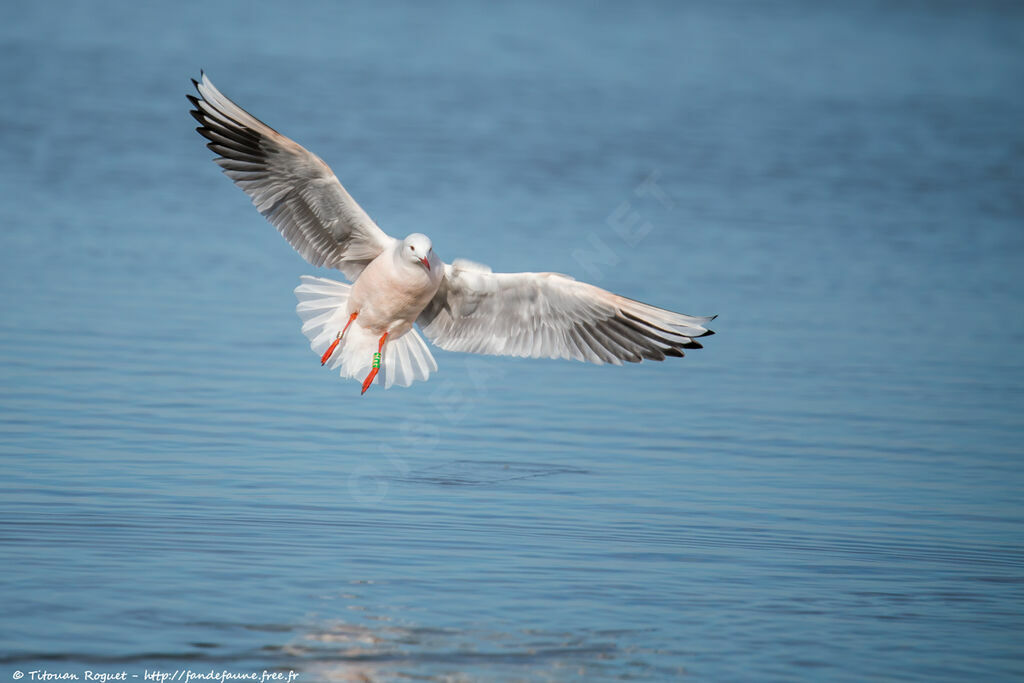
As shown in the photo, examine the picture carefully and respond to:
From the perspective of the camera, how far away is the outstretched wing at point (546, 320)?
31.0 ft

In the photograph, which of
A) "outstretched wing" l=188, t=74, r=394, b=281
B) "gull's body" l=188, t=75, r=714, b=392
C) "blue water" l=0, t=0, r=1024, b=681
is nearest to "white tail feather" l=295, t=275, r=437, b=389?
"gull's body" l=188, t=75, r=714, b=392

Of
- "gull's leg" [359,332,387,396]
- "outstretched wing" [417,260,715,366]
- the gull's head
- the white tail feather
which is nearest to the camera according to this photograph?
the gull's head

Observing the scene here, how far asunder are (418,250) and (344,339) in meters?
1.08

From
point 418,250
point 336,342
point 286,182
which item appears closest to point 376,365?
point 336,342

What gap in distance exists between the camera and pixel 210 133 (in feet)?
32.1

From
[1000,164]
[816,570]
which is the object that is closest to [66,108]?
[1000,164]

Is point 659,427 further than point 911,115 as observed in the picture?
No

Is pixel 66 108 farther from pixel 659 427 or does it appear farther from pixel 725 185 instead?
pixel 659 427

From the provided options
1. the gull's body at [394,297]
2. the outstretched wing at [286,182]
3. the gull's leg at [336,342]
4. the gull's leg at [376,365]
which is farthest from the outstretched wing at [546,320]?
the outstretched wing at [286,182]

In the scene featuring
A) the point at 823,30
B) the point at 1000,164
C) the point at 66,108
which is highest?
the point at 823,30

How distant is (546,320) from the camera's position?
988 centimetres

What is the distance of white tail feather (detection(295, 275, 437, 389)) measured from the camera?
9.95 m

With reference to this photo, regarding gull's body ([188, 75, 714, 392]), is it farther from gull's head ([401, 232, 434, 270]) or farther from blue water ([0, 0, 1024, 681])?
blue water ([0, 0, 1024, 681])

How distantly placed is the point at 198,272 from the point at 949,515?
7.90 meters
